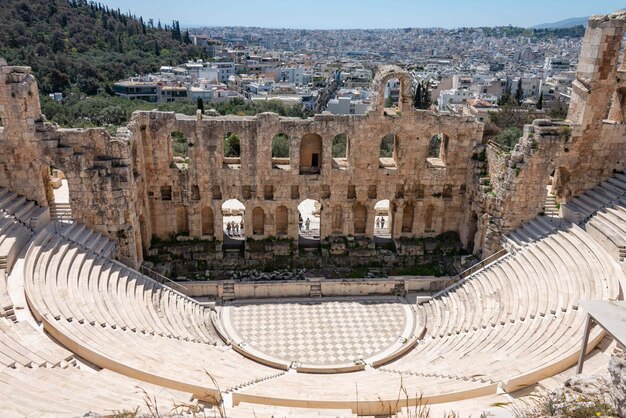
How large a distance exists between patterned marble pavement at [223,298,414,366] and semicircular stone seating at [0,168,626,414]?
1.14m

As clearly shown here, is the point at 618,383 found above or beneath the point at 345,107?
above

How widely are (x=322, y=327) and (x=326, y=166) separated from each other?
28.9 feet

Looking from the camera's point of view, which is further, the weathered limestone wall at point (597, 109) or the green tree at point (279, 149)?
the green tree at point (279, 149)

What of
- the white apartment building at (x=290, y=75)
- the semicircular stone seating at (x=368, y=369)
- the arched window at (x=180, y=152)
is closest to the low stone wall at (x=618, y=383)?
Result: the semicircular stone seating at (x=368, y=369)

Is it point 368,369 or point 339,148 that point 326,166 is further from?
point 339,148

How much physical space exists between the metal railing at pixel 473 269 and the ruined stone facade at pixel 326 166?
0.62m

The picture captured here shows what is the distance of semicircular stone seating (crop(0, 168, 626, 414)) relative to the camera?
15.1 metres

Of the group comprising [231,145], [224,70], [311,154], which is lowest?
[224,70]

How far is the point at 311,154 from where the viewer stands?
1137 inches

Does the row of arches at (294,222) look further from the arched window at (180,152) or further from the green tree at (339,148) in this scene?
the green tree at (339,148)

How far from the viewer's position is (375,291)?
26.5m

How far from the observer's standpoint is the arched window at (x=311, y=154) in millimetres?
28406

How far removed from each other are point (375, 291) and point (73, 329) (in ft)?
48.8

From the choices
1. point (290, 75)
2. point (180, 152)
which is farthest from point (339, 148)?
point (290, 75)
